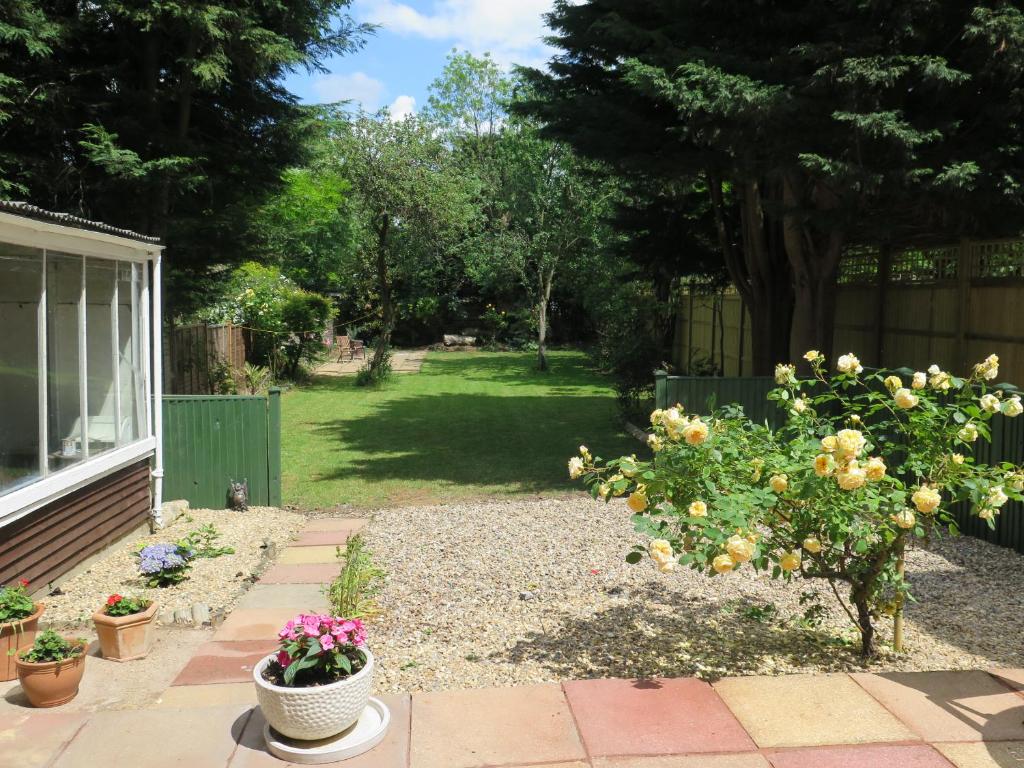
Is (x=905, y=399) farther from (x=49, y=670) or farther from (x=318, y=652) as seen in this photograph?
(x=49, y=670)

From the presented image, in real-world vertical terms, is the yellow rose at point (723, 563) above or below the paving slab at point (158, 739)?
above

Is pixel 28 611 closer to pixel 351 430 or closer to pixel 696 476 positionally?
pixel 696 476

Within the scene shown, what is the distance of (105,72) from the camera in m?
9.73

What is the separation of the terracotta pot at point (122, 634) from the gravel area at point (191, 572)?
600mm

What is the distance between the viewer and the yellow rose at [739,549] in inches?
138

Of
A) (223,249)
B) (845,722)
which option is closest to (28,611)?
(845,722)

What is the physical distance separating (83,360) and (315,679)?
154 inches

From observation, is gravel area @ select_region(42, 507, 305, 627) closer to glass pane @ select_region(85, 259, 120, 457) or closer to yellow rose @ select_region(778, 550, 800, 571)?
glass pane @ select_region(85, 259, 120, 457)

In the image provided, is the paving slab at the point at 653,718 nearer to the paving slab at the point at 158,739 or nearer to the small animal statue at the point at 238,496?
the paving slab at the point at 158,739

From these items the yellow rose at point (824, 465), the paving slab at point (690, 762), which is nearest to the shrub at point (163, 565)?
the paving slab at point (690, 762)

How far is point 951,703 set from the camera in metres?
3.71

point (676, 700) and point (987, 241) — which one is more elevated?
point (987, 241)

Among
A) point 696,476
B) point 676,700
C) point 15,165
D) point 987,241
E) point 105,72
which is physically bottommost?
point 676,700

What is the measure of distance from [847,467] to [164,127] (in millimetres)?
9270
